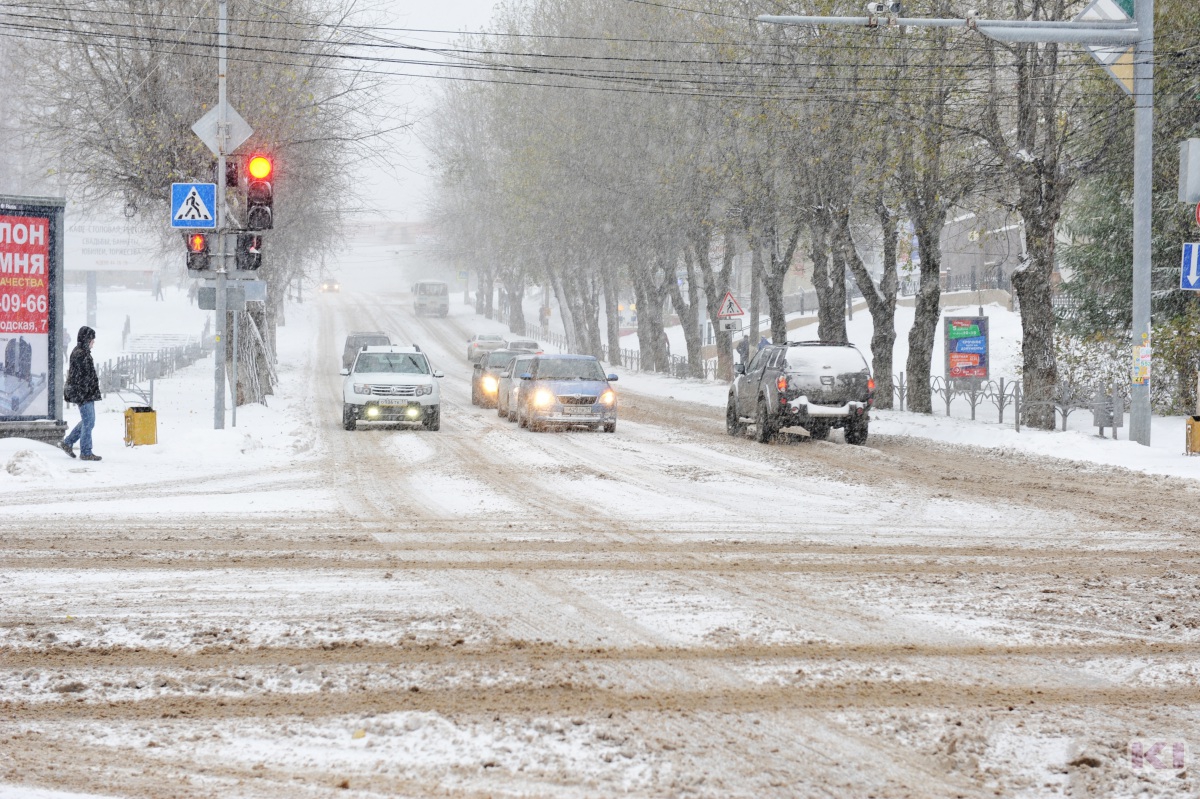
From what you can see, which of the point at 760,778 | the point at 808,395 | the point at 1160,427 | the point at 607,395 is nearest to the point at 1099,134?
the point at 1160,427

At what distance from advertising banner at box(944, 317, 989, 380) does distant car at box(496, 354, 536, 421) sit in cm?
957

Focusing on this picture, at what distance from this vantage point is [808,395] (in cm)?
2288

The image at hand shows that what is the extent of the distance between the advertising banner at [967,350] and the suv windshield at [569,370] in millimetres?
8368

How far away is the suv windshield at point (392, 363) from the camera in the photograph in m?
27.3

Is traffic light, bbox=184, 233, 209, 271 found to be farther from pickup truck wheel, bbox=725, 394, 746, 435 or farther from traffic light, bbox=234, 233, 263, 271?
pickup truck wheel, bbox=725, 394, 746, 435

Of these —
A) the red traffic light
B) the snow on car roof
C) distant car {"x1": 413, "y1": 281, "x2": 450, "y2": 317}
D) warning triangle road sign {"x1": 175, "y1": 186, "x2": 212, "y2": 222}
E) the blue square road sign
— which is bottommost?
the snow on car roof

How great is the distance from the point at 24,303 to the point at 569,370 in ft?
37.6

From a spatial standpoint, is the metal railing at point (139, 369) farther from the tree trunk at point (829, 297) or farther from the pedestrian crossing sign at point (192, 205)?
the tree trunk at point (829, 297)

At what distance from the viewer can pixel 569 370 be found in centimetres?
2716

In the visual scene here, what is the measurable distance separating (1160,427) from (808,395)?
8.27m

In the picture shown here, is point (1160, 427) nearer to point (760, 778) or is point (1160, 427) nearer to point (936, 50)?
point (936, 50)

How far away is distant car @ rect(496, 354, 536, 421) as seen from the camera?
2955 centimetres

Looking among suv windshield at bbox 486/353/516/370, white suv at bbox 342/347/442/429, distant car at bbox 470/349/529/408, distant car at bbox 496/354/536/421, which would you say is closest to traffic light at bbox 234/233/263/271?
white suv at bbox 342/347/442/429

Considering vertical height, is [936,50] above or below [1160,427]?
above
